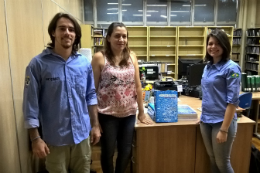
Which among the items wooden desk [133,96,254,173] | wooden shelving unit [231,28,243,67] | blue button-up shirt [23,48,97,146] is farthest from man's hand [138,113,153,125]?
wooden shelving unit [231,28,243,67]

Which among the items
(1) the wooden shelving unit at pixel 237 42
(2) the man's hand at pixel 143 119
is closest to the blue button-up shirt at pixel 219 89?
(2) the man's hand at pixel 143 119

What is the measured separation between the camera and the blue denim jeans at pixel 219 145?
1697 millimetres

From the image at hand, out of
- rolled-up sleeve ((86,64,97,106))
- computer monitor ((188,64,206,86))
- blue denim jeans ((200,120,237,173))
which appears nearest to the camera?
rolled-up sleeve ((86,64,97,106))

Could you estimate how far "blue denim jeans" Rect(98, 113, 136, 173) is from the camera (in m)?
1.74

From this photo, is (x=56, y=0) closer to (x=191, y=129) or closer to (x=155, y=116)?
(x=155, y=116)

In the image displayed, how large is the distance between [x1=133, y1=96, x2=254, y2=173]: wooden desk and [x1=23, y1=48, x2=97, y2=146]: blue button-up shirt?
0.83 meters

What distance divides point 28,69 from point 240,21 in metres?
7.91

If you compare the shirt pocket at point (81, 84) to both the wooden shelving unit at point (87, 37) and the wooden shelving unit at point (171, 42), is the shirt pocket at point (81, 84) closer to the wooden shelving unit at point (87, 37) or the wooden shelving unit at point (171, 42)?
the wooden shelving unit at point (87, 37)

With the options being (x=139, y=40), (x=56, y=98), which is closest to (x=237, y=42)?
(x=139, y=40)

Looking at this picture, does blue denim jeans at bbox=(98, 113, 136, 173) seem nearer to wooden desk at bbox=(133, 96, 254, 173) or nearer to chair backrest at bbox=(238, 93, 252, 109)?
wooden desk at bbox=(133, 96, 254, 173)

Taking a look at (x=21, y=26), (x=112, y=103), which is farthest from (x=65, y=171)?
(x=21, y=26)

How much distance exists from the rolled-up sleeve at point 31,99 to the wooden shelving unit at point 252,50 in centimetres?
737

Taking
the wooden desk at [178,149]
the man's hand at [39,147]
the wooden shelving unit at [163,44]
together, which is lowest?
the wooden desk at [178,149]

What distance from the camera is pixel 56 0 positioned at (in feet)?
12.0
